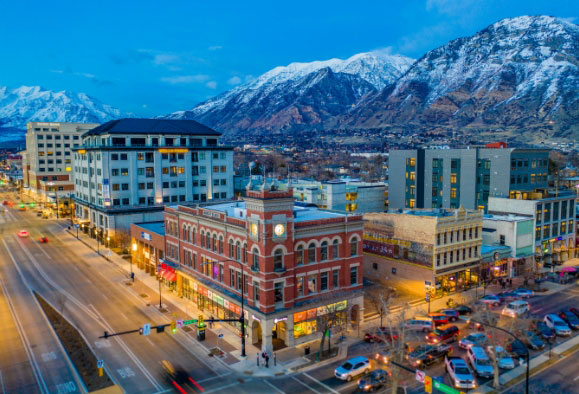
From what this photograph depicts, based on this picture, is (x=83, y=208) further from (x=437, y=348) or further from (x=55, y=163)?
(x=437, y=348)

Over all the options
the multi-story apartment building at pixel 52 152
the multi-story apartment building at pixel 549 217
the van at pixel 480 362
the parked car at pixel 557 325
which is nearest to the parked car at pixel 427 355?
the van at pixel 480 362

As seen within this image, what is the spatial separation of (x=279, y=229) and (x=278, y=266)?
414 cm

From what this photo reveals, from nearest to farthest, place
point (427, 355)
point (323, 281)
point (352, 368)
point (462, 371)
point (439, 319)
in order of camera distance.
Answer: point (462, 371)
point (352, 368)
point (427, 355)
point (323, 281)
point (439, 319)

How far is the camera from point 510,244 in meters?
75.4

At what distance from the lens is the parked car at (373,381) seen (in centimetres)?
3925

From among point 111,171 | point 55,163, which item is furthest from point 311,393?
point 55,163

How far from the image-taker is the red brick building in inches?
1865

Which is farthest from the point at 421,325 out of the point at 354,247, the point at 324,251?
the point at 324,251

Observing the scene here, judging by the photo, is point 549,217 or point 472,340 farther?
point 549,217

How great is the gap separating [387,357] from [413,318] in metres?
10.9

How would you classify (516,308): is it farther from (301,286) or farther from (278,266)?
(278,266)

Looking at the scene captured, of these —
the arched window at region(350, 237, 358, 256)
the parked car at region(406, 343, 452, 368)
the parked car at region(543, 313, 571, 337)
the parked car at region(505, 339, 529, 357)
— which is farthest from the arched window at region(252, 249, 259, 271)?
the parked car at region(543, 313, 571, 337)

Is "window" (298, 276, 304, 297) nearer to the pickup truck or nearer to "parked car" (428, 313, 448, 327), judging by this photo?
the pickup truck

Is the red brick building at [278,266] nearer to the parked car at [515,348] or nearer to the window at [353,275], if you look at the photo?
the window at [353,275]
